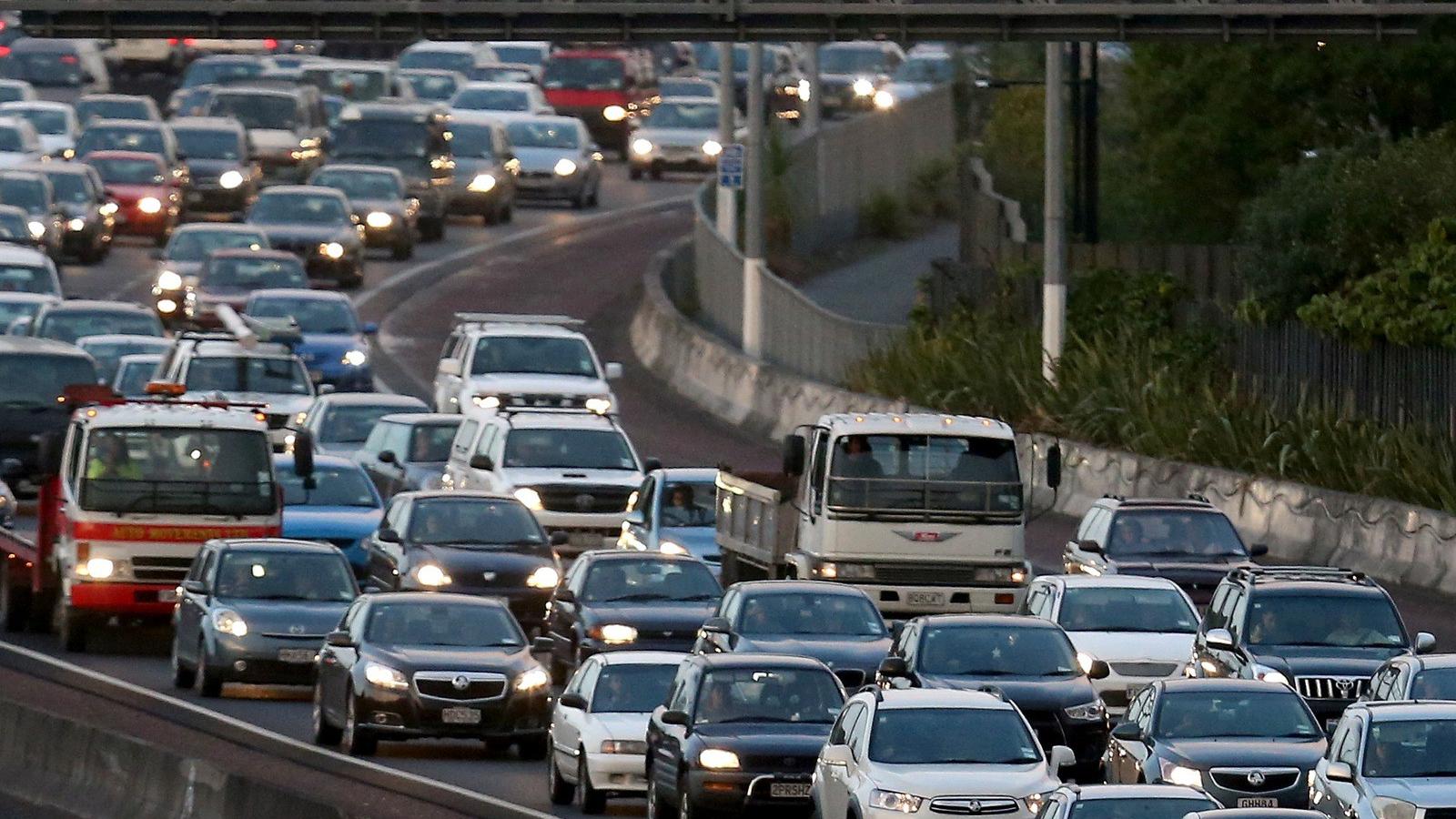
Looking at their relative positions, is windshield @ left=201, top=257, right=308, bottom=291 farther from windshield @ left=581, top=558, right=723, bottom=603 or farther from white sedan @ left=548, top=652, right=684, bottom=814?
white sedan @ left=548, top=652, right=684, bottom=814

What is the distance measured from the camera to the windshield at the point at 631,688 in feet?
79.9

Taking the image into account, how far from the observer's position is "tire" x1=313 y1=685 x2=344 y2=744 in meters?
27.2

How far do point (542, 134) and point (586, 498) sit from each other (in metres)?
39.2

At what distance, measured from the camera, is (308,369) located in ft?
164

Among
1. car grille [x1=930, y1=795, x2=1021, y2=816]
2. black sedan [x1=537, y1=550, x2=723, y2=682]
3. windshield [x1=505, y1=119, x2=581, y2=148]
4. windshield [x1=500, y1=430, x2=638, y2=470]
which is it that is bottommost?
windshield [x1=505, y1=119, x2=581, y2=148]

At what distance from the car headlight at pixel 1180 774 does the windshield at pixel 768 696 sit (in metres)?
2.25

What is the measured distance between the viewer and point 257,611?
98.8 feet

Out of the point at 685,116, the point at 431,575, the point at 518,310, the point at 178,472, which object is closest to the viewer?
the point at 178,472

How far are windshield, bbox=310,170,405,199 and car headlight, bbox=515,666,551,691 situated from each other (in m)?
39.7

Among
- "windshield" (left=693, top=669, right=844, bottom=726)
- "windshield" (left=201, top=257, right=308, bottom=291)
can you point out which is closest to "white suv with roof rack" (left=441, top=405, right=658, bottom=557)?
"windshield" (left=693, top=669, right=844, bottom=726)

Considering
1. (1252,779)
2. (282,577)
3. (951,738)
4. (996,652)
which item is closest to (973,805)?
(951,738)

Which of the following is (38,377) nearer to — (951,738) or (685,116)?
(951,738)

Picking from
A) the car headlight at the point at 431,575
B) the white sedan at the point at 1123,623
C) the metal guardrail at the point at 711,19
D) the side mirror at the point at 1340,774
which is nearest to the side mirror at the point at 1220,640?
the white sedan at the point at 1123,623

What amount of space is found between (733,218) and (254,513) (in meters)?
29.3
